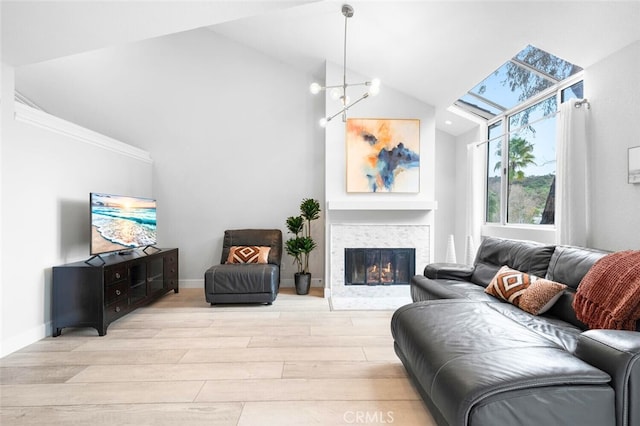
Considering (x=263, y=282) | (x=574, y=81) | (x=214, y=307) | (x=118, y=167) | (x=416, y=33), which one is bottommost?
(x=214, y=307)

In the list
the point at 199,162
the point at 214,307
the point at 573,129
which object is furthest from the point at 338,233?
the point at 573,129

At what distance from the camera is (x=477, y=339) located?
5.80 ft

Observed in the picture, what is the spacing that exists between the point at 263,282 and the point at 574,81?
151 inches

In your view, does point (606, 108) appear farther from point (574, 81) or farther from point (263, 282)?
point (263, 282)

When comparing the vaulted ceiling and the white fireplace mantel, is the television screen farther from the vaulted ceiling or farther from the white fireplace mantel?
the white fireplace mantel

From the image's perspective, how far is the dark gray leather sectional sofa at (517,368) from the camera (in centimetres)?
134

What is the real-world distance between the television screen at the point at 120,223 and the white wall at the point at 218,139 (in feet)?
2.48

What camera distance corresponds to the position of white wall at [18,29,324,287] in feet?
16.9

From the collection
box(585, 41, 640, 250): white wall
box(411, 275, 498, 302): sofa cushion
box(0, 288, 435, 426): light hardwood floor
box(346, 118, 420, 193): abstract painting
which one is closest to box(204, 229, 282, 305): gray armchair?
box(0, 288, 435, 426): light hardwood floor

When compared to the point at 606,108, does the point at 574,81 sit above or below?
above

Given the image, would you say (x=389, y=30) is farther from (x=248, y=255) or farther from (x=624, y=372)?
(x=624, y=372)

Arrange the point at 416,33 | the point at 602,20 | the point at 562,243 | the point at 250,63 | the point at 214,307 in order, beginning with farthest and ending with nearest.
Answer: the point at 250,63 < the point at 214,307 < the point at 416,33 < the point at 562,243 < the point at 602,20

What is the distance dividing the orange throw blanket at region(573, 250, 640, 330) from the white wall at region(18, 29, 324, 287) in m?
3.52
